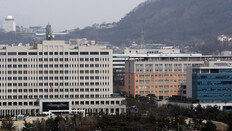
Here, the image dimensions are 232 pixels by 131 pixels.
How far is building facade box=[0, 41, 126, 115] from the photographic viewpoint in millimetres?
151000

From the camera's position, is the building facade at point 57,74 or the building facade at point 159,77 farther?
the building facade at point 159,77

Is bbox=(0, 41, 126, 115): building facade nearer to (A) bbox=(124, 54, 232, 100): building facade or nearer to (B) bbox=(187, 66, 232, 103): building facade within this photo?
(B) bbox=(187, 66, 232, 103): building facade

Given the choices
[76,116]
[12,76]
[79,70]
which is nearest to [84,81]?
[79,70]

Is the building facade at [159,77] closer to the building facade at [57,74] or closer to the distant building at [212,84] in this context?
the distant building at [212,84]

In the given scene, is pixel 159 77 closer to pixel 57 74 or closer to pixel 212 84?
pixel 212 84

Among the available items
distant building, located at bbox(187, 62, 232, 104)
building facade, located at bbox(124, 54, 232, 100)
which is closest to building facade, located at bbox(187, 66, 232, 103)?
distant building, located at bbox(187, 62, 232, 104)

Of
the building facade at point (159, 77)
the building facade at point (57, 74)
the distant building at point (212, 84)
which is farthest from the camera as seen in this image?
the building facade at point (159, 77)

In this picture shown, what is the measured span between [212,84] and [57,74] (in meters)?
32.4

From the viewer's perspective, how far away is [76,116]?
4993 inches

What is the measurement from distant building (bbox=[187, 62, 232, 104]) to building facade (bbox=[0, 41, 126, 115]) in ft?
52.4

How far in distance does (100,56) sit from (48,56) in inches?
429

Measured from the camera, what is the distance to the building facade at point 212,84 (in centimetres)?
15000

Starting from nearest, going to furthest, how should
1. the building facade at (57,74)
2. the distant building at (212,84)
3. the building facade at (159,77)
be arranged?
the distant building at (212,84) < the building facade at (57,74) < the building facade at (159,77)

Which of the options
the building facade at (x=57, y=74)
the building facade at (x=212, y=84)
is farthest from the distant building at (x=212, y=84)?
the building facade at (x=57, y=74)
